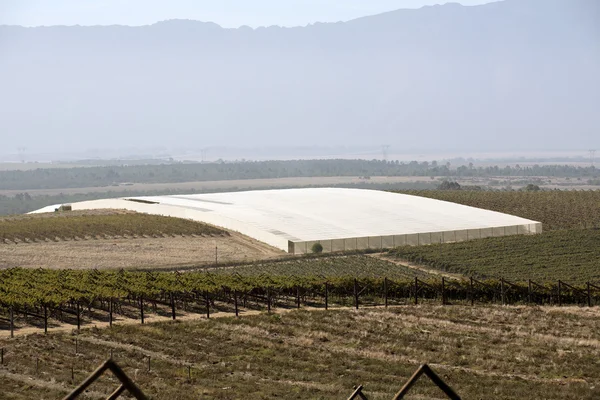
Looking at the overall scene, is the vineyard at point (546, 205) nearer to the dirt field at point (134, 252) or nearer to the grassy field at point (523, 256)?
the grassy field at point (523, 256)

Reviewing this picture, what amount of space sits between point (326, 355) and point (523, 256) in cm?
4149

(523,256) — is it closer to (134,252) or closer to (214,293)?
(134,252)

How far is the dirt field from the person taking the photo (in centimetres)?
6881

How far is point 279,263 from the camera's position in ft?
224

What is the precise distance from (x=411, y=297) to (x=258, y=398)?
2565cm

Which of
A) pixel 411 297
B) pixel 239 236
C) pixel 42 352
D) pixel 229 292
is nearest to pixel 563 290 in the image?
pixel 411 297

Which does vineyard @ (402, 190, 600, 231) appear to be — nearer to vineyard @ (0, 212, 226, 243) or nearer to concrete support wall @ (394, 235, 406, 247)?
concrete support wall @ (394, 235, 406, 247)

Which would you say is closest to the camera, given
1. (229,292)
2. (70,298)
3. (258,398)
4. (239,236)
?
(258,398)

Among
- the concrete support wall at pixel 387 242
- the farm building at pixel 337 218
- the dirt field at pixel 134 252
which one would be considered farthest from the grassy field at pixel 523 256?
the dirt field at pixel 134 252

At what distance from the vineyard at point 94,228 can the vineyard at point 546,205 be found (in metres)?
34.5

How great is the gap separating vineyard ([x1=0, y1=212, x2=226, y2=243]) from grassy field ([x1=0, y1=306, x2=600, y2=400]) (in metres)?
43.3

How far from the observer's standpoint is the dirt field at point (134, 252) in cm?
6881

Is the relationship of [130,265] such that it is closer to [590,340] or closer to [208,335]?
[208,335]

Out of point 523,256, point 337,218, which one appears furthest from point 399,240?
point 523,256
